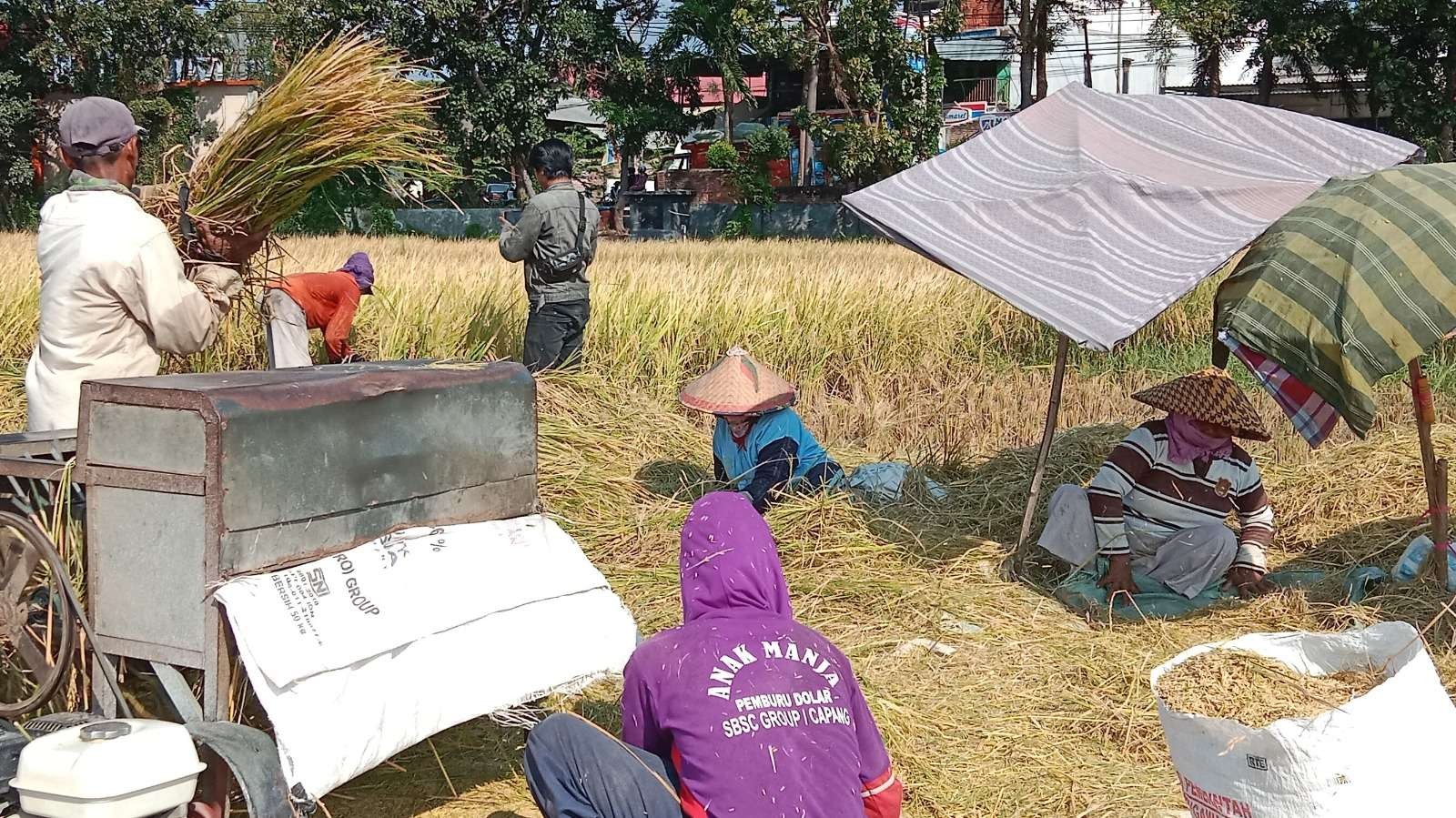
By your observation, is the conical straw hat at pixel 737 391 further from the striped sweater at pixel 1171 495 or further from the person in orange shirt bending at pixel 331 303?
the person in orange shirt bending at pixel 331 303

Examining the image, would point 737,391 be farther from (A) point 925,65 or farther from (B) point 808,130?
(A) point 925,65

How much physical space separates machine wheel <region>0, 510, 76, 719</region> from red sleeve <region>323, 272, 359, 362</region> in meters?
3.62

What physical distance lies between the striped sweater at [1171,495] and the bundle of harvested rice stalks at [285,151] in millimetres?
2640

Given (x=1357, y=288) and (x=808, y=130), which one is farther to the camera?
(x=808, y=130)

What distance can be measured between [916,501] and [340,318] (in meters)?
3.12

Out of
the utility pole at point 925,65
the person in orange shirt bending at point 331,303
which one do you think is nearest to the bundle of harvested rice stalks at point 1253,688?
the person in orange shirt bending at point 331,303

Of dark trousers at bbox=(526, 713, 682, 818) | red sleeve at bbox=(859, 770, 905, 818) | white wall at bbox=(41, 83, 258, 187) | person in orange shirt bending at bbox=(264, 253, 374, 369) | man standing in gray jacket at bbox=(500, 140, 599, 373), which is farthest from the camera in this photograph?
white wall at bbox=(41, 83, 258, 187)

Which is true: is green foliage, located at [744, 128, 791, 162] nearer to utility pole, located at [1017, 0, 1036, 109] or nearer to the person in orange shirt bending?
utility pole, located at [1017, 0, 1036, 109]

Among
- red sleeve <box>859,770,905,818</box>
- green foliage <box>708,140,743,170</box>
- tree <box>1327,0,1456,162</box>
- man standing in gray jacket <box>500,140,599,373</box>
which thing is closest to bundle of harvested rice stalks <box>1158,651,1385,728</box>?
red sleeve <box>859,770,905,818</box>

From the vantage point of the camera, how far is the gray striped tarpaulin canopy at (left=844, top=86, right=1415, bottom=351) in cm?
426

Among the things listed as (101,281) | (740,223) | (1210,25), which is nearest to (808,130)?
(740,223)

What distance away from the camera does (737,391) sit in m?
5.06

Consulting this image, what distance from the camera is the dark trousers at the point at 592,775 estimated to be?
2.26 m

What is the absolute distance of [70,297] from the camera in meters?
3.20
